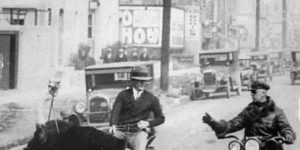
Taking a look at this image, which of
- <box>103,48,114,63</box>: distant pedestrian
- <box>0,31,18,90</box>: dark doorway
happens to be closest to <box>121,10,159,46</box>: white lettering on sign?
<box>103,48,114,63</box>: distant pedestrian

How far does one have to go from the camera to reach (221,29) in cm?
1470

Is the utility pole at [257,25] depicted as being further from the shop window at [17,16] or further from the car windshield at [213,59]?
the shop window at [17,16]

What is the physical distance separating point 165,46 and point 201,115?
3.25m

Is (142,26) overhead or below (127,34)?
overhead

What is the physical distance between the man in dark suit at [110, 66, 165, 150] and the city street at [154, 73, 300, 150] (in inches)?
156

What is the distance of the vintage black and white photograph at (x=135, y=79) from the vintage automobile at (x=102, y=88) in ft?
0.06

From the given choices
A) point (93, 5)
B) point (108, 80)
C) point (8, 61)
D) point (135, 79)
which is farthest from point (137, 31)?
point (135, 79)

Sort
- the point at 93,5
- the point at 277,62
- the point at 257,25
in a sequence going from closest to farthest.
→ 1. the point at 93,5
2. the point at 257,25
3. the point at 277,62

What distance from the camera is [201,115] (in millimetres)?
11352

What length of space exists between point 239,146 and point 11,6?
7.86 metres

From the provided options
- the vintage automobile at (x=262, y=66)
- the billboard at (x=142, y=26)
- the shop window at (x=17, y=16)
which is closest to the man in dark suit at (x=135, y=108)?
the shop window at (x=17, y=16)

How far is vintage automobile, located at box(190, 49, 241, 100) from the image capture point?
1449 centimetres

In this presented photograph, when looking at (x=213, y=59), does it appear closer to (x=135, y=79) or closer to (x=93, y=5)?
(x=93, y=5)

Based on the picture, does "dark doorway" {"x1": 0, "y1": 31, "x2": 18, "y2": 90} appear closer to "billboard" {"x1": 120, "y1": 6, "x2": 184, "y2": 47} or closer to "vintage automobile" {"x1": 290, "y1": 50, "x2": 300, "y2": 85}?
"billboard" {"x1": 120, "y1": 6, "x2": 184, "y2": 47}
